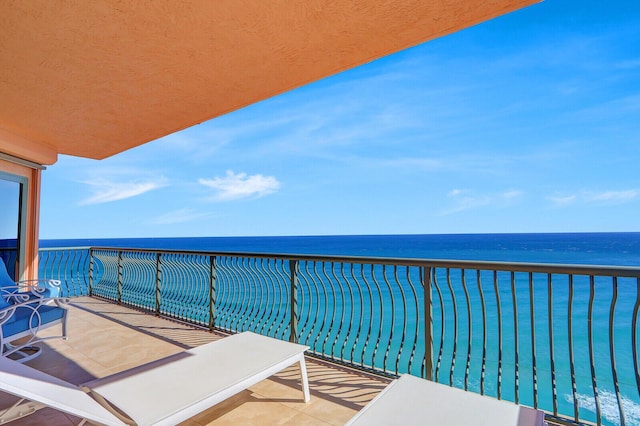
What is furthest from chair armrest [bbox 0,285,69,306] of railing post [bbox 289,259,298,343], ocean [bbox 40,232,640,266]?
ocean [bbox 40,232,640,266]

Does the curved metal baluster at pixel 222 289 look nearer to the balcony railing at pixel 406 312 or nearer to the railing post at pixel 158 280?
the balcony railing at pixel 406 312

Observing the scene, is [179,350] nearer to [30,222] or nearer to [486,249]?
[30,222]

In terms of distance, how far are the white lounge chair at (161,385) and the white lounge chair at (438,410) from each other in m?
0.83

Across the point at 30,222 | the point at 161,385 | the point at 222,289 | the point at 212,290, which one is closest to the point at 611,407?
the point at 222,289

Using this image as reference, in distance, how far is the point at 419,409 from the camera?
1.55 m

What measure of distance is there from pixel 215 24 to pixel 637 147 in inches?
1753

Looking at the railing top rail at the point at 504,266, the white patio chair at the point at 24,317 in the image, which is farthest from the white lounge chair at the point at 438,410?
the white patio chair at the point at 24,317

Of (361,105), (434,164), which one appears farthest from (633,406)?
(434,164)

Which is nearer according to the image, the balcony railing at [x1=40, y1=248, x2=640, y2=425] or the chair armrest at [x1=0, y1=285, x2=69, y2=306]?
the balcony railing at [x1=40, y1=248, x2=640, y2=425]

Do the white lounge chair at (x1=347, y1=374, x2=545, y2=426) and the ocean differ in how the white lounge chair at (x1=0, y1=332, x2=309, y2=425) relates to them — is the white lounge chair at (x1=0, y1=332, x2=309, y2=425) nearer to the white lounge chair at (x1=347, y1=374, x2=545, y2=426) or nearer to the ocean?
the white lounge chair at (x1=347, y1=374, x2=545, y2=426)

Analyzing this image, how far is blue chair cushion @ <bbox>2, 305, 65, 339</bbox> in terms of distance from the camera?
279cm

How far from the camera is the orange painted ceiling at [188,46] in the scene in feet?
5.47

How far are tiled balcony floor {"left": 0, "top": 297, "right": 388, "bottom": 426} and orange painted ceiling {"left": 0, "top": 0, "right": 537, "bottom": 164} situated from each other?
97.8 inches

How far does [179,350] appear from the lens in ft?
11.6
